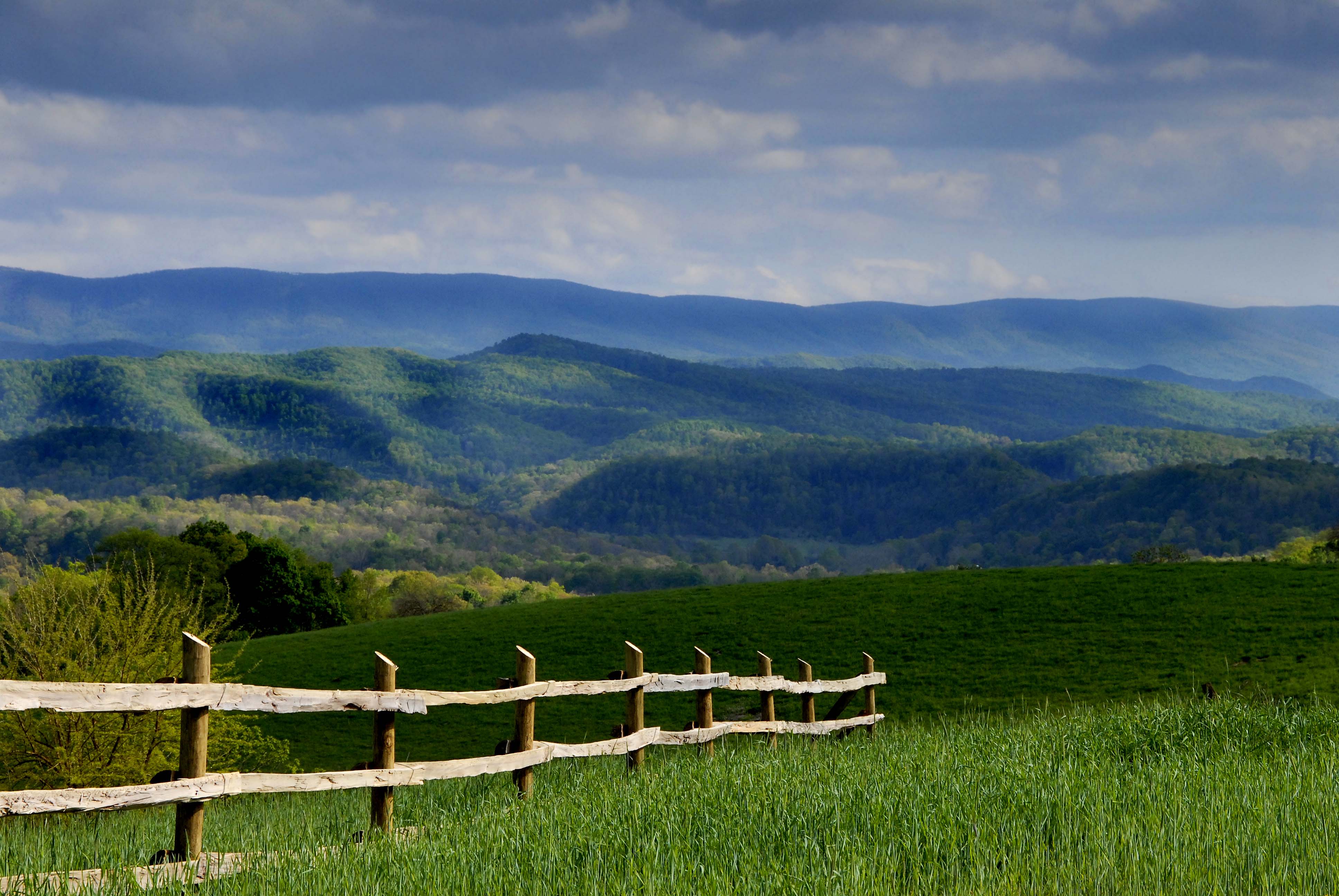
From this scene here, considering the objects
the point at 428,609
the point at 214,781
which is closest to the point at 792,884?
the point at 214,781

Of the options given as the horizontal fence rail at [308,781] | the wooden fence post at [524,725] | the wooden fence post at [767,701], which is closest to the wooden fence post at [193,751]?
the horizontal fence rail at [308,781]

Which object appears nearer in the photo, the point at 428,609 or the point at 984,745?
the point at 984,745

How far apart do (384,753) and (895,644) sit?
1002 inches

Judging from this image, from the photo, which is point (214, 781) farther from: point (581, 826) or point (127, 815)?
point (127, 815)

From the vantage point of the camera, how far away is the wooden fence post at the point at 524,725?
10789 millimetres

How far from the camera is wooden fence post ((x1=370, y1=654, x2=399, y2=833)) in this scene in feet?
29.8

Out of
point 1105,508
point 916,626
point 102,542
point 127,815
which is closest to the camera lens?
point 127,815

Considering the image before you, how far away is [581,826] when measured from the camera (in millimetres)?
8383

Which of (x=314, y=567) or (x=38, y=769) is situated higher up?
(x=38, y=769)

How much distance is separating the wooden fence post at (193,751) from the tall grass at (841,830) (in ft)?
1.13

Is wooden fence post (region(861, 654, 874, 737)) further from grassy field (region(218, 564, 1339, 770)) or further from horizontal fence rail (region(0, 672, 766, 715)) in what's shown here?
horizontal fence rail (region(0, 672, 766, 715))

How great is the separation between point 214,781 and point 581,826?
2.74 m

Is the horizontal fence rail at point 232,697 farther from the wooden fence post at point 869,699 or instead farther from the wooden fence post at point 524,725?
the wooden fence post at point 869,699

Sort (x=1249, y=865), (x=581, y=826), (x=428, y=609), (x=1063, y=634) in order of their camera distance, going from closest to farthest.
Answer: (x=1249, y=865) → (x=581, y=826) → (x=1063, y=634) → (x=428, y=609)
